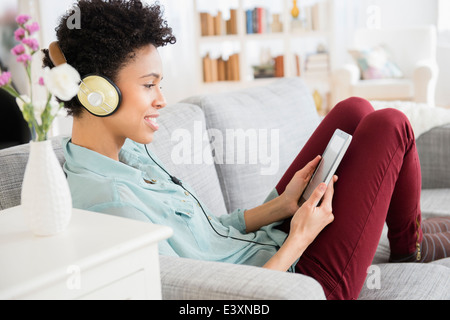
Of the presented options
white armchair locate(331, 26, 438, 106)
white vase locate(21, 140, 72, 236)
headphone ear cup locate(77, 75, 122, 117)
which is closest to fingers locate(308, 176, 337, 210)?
headphone ear cup locate(77, 75, 122, 117)

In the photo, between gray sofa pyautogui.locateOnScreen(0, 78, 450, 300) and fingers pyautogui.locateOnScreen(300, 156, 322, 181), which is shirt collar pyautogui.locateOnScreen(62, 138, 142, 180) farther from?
fingers pyautogui.locateOnScreen(300, 156, 322, 181)

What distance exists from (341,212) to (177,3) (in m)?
4.81

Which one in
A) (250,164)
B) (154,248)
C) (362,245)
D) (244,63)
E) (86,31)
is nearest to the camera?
(154,248)

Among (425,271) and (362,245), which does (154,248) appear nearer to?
(362,245)

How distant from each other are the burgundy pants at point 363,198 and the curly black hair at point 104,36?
0.58 m

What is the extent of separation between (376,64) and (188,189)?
3883 mm

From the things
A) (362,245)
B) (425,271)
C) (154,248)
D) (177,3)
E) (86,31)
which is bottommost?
(425,271)

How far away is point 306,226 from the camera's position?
1.28 metres

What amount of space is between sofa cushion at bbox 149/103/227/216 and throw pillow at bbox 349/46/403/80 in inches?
135

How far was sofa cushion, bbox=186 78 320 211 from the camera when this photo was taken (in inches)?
72.8

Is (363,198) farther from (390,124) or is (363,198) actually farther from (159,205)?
(159,205)

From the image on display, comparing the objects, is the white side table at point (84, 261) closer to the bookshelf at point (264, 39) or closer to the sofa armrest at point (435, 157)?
the sofa armrest at point (435, 157)

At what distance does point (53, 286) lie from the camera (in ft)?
2.48
